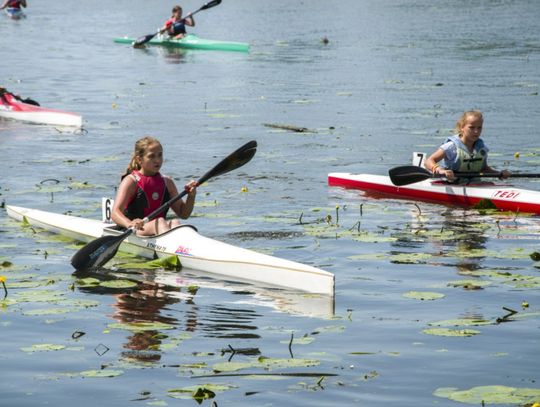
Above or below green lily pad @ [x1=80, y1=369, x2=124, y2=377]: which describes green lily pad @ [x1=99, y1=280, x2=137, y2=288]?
above

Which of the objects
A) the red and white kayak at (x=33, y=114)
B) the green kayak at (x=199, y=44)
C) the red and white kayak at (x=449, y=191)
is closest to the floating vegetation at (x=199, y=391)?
the red and white kayak at (x=449, y=191)

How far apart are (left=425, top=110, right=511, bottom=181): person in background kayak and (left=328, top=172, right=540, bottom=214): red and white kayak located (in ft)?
0.62

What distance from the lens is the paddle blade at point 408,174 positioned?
14.5 metres

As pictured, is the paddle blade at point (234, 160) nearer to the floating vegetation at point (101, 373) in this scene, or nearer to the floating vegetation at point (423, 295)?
the floating vegetation at point (423, 295)

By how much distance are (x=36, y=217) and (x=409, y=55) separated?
2492 centimetres

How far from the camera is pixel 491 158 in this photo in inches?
707

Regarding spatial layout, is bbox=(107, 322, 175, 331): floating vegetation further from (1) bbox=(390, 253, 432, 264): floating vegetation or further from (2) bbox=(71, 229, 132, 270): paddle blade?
(1) bbox=(390, 253, 432, 264): floating vegetation

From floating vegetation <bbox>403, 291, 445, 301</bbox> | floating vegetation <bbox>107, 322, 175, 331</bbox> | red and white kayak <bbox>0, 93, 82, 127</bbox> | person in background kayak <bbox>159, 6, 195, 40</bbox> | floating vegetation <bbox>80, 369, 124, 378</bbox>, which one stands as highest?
person in background kayak <bbox>159, 6, 195, 40</bbox>

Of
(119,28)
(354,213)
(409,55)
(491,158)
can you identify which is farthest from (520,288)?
(119,28)

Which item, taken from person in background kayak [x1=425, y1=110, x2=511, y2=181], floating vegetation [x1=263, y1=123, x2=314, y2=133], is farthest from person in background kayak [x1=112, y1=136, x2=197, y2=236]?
floating vegetation [x1=263, y1=123, x2=314, y2=133]

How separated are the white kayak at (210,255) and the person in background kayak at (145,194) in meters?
0.20

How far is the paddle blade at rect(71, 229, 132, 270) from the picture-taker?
10.9 meters

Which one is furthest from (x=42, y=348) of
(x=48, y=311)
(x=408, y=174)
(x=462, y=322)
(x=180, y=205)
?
(x=408, y=174)

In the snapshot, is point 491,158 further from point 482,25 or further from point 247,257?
point 482,25
